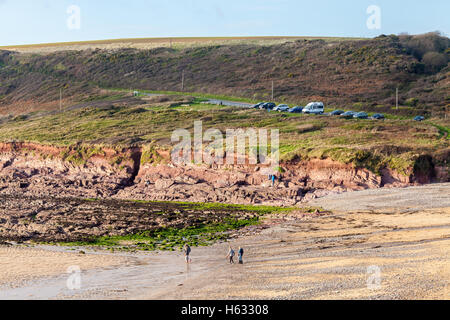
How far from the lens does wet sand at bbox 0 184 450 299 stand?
22.1 meters

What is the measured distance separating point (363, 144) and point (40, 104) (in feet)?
238

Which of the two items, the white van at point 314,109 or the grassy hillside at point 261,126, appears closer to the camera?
the grassy hillside at point 261,126

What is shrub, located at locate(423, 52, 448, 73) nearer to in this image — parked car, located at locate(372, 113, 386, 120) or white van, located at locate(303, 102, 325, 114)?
parked car, located at locate(372, 113, 386, 120)

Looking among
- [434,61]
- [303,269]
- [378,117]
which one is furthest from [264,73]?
[303,269]

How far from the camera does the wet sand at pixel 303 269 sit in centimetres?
2214

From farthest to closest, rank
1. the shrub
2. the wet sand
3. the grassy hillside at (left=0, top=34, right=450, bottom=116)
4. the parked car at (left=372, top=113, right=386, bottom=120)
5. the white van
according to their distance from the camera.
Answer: the shrub
the grassy hillside at (left=0, top=34, right=450, bottom=116)
the white van
the parked car at (left=372, top=113, right=386, bottom=120)
the wet sand

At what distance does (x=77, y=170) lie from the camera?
194 feet

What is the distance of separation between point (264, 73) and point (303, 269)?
8635 cm

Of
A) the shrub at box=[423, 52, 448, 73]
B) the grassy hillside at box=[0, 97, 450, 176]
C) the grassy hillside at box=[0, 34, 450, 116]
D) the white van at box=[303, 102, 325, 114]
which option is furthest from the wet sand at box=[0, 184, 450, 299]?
the shrub at box=[423, 52, 448, 73]

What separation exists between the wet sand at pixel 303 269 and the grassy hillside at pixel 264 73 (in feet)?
156

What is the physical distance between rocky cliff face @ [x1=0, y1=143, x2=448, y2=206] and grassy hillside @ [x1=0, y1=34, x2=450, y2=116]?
3445 cm

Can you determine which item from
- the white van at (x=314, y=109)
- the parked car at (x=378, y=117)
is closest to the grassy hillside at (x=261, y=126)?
the parked car at (x=378, y=117)

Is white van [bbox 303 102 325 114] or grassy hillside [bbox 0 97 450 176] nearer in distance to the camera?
grassy hillside [bbox 0 97 450 176]

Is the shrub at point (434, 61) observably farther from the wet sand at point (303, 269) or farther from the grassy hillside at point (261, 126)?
the wet sand at point (303, 269)
